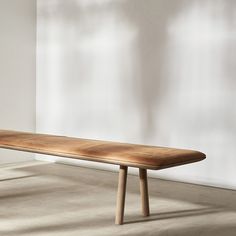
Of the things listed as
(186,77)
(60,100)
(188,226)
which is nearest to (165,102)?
(186,77)

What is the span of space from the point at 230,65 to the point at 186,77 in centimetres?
37

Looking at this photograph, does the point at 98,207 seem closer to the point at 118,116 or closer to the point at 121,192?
the point at 121,192

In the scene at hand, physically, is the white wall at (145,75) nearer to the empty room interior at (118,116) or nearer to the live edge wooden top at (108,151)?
the empty room interior at (118,116)

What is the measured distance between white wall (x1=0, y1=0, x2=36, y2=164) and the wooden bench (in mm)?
1608

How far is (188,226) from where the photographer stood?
2.66 meters

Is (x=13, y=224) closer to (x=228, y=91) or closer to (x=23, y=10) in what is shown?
(x=228, y=91)

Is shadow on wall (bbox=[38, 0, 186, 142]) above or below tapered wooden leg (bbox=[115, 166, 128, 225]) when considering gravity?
above

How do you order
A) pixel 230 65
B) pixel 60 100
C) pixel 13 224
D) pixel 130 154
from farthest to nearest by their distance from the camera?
1. pixel 60 100
2. pixel 230 65
3. pixel 13 224
4. pixel 130 154

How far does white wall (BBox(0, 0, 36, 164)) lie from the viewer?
15.2 feet

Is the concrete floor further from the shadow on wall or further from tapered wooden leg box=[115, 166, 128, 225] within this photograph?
the shadow on wall

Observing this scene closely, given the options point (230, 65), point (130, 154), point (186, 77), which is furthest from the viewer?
point (186, 77)

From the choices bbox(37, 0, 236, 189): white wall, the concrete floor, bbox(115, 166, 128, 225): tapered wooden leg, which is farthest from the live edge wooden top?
bbox(37, 0, 236, 189): white wall

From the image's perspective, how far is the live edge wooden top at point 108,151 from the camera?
2.40m

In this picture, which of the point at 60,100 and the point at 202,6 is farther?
the point at 60,100
